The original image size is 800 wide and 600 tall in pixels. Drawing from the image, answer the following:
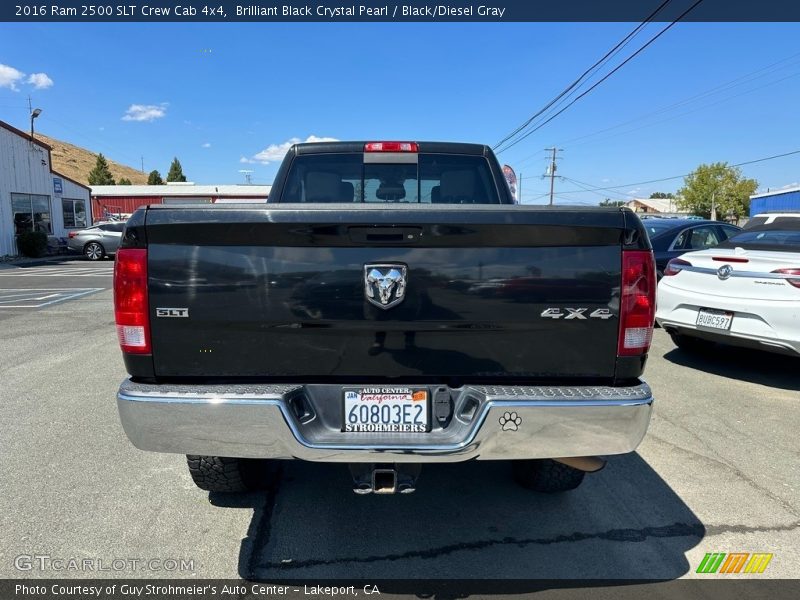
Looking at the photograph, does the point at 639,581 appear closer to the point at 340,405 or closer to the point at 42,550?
the point at 340,405

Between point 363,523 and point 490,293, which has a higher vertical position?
point 490,293

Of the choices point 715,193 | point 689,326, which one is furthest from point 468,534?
point 715,193

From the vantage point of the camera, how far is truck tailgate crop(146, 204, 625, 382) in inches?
81.3

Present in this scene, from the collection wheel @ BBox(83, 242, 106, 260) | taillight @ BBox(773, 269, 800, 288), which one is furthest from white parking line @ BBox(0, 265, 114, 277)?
taillight @ BBox(773, 269, 800, 288)

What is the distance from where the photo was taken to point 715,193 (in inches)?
2975

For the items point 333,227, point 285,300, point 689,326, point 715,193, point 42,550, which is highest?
point 715,193

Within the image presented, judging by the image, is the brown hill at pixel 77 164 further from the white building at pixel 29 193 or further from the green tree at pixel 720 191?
the green tree at pixel 720 191

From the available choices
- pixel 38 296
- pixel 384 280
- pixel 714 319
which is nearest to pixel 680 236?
pixel 714 319

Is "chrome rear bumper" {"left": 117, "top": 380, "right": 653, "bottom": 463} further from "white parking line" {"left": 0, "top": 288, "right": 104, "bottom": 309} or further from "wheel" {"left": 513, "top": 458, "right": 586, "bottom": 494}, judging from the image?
"white parking line" {"left": 0, "top": 288, "right": 104, "bottom": 309}

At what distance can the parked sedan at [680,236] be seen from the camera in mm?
7768

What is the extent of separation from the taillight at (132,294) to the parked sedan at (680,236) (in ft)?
24.0

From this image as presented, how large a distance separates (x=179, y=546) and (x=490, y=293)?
2008mm

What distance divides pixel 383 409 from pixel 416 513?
1.05 metres

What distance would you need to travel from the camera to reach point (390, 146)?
3.69 meters
